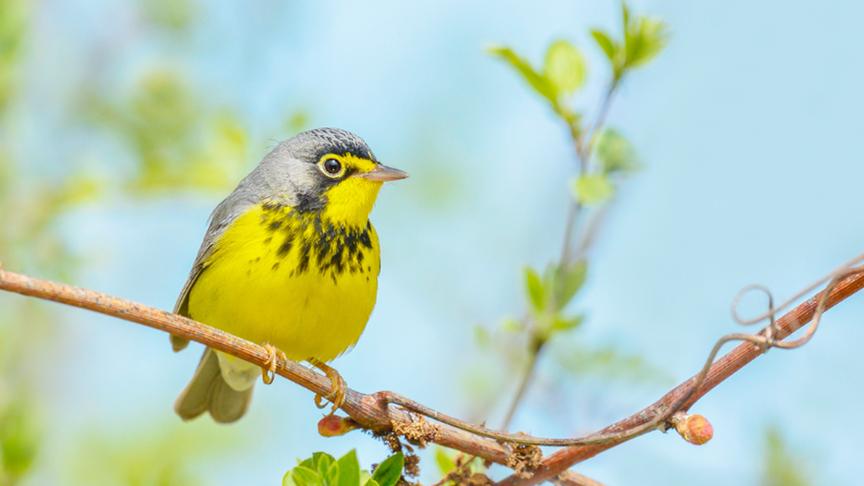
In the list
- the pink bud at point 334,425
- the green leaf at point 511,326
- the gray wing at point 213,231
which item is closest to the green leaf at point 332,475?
the pink bud at point 334,425

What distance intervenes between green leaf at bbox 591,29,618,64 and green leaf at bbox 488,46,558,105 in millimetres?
236

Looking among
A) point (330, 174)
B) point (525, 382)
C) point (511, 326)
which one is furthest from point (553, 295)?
point (330, 174)

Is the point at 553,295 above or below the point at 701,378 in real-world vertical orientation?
above


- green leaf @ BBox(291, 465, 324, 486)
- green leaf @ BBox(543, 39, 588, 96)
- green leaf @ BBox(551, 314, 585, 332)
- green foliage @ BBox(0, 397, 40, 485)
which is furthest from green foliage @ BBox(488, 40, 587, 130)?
green foliage @ BBox(0, 397, 40, 485)

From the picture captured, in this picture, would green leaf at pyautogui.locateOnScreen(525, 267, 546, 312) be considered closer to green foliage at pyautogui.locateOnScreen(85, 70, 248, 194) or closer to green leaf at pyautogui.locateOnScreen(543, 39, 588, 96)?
green leaf at pyautogui.locateOnScreen(543, 39, 588, 96)

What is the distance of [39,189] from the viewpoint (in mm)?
5965

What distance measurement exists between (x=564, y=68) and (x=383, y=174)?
146 centimetres

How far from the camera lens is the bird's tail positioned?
6195mm

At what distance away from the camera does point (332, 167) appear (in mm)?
5520

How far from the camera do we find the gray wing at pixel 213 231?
5457 millimetres

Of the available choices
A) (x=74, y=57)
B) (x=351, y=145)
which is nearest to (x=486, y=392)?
(x=351, y=145)

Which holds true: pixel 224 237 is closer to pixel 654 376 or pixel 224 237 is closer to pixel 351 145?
pixel 351 145

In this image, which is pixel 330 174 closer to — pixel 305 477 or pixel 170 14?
pixel 305 477

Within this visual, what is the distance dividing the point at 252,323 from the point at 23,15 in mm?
1795
